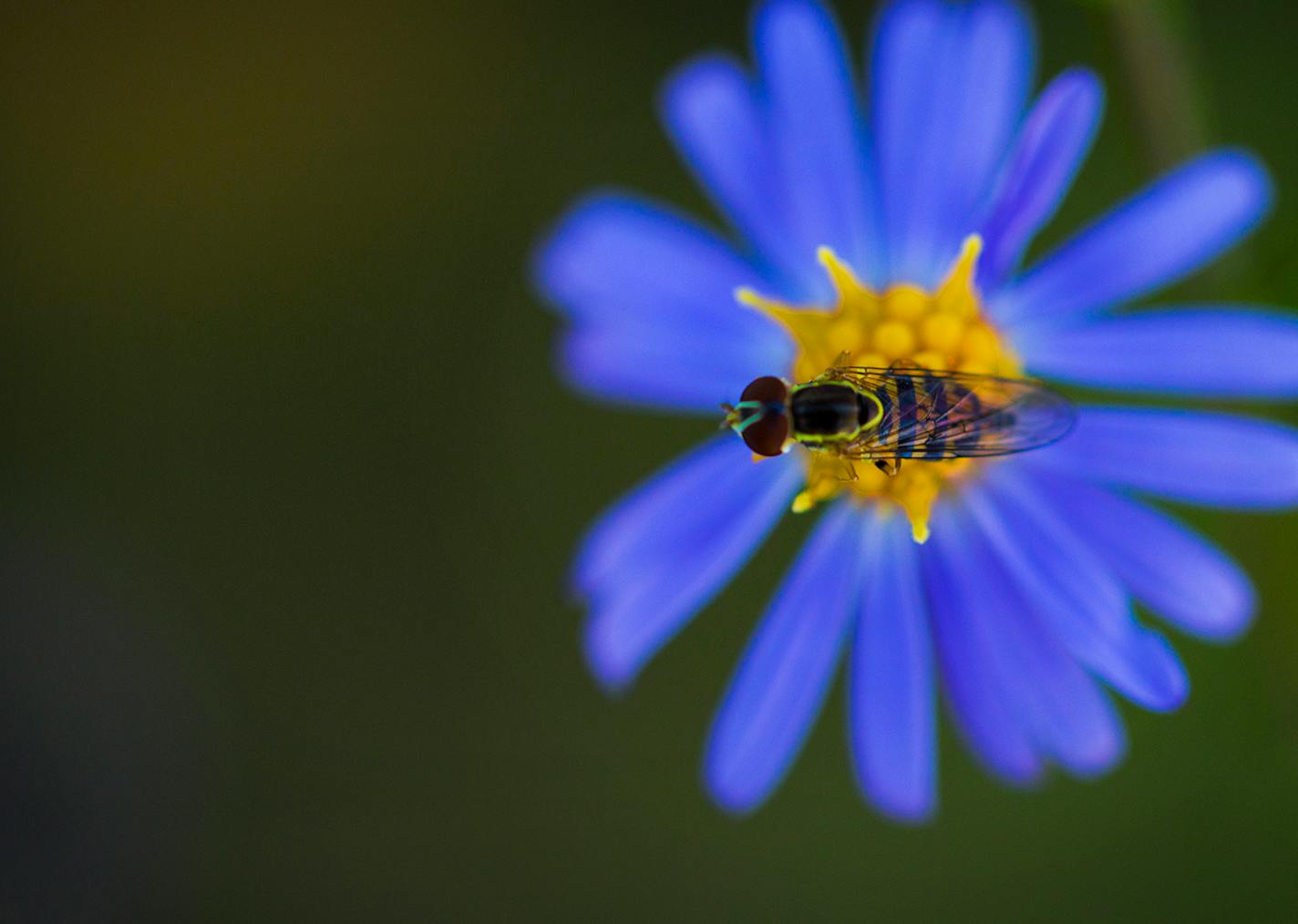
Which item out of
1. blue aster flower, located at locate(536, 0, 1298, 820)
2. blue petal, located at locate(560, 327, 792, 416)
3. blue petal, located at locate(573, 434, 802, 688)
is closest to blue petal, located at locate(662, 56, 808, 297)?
blue aster flower, located at locate(536, 0, 1298, 820)

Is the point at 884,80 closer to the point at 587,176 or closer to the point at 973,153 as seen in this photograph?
the point at 973,153

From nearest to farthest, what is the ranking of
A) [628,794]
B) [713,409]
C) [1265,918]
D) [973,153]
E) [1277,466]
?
[1277,466] < [973,153] < [713,409] < [1265,918] < [628,794]

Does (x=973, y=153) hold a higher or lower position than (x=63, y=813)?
higher

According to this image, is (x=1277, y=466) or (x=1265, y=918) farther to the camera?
(x=1265, y=918)

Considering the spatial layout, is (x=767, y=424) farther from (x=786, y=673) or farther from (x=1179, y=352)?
(x=1179, y=352)

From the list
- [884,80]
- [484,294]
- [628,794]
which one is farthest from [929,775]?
[484,294]

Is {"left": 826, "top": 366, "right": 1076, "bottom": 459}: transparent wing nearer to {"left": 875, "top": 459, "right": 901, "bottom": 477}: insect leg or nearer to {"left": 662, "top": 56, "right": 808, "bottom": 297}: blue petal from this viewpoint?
{"left": 875, "top": 459, "right": 901, "bottom": 477}: insect leg
